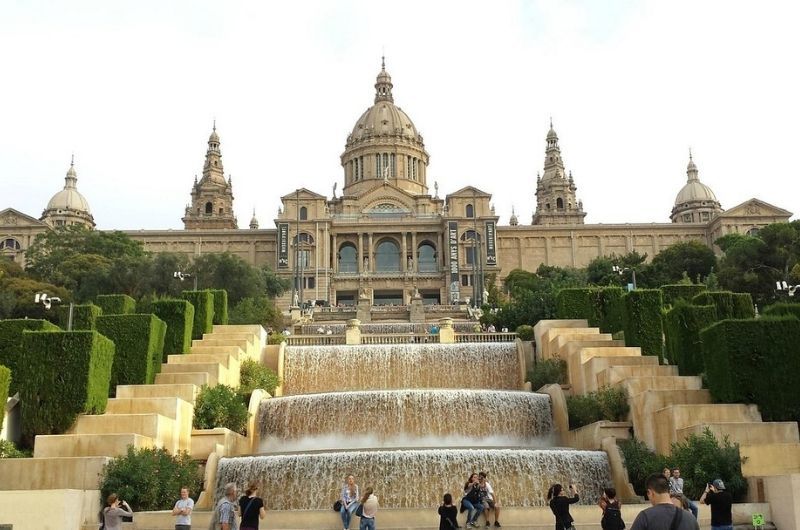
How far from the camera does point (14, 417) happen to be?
2125cm

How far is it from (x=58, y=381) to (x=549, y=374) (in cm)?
1519

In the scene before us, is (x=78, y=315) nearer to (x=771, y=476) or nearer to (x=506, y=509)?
(x=506, y=509)

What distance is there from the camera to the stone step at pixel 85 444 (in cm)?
1906

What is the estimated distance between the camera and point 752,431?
62.3 feet

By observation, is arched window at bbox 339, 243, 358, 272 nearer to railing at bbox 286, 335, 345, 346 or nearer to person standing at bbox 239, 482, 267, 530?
railing at bbox 286, 335, 345, 346

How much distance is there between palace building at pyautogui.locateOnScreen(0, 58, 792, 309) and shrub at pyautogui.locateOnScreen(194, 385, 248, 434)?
158 feet

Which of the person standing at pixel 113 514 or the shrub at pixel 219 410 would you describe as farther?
the shrub at pixel 219 410

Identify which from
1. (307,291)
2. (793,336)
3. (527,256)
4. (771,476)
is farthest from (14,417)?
(527,256)

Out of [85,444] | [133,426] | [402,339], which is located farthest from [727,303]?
[85,444]

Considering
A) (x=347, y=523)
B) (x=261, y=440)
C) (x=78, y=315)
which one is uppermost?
(x=78, y=315)

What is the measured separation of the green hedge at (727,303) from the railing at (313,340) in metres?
15.9

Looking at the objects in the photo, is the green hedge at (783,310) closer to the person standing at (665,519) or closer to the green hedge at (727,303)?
the green hedge at (727,303)

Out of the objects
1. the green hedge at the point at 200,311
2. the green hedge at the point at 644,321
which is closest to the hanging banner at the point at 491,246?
the green hedge at the point at 200,311

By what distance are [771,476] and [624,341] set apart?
13229 millimetres
